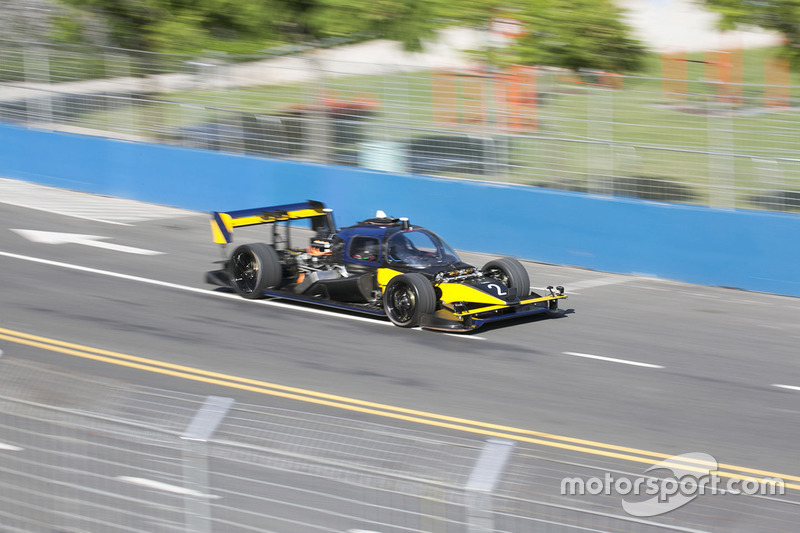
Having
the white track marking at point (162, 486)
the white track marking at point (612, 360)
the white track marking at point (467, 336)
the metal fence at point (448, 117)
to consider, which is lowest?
the white track marking at point (612, 360)

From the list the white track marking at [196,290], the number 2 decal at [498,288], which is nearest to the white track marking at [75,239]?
the white track marking at [196,290]

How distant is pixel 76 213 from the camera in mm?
18484

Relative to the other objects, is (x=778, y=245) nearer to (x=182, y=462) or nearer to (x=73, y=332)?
(x=73, y=332)

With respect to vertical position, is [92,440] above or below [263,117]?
below

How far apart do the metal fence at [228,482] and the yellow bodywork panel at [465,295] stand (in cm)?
600

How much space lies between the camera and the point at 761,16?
49.1ft

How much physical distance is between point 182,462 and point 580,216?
11.8m

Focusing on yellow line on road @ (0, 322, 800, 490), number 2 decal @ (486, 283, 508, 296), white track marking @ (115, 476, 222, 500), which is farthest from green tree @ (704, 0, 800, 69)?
white track marking @ (115, 476, 222, 500)

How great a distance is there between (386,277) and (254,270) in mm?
2046

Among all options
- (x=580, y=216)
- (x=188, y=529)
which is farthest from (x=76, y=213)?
(x=188, y=529)

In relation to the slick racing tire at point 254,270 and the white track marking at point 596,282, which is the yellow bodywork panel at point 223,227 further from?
the white track marking at point 596,282

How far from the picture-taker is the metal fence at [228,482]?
375 cm

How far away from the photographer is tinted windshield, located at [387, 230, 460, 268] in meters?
11.8

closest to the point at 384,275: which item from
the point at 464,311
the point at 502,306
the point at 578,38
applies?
the point at 464,311
